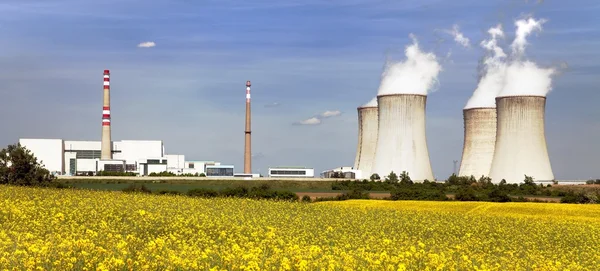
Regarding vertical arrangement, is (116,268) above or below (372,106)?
below

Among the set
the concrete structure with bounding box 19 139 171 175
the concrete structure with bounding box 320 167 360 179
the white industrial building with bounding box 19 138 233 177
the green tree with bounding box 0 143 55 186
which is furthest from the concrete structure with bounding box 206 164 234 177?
the green tree with bounding box 0 143 55 186

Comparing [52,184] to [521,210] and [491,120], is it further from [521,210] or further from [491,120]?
[491,120]

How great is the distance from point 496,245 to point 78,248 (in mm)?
8736

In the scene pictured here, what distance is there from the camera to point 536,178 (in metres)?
50.6

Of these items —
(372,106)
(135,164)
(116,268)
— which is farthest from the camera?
(135,164)

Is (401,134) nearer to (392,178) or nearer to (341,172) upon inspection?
(392,178)

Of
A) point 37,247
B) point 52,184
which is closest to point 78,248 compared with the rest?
point 37,247

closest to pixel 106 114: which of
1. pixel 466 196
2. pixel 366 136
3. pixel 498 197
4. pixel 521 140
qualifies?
Answer: pixel 366 136

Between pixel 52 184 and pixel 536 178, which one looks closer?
pixel 52 184

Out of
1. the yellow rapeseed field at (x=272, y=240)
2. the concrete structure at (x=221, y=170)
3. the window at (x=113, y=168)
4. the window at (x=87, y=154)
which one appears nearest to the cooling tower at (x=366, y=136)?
the concrete structure at (x=221, y=170)

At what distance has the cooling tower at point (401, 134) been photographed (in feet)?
171

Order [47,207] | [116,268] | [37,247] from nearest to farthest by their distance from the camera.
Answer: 1. [116,268]
2. [37,247]
3. [47,207]

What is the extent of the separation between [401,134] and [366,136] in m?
11.4

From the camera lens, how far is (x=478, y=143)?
2226 inches
